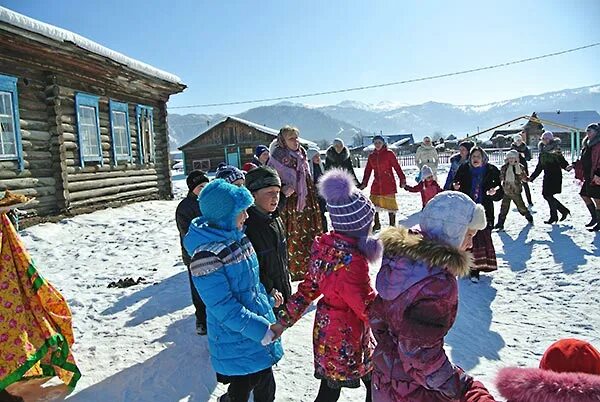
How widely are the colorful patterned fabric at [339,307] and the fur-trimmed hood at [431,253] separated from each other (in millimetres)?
496

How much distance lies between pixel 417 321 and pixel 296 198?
3.76 metres

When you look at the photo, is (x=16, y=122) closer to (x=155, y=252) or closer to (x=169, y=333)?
(x=155, y=252)

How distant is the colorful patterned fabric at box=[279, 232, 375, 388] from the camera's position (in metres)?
2.43

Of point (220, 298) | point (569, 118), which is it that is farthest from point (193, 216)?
point (569, 118)

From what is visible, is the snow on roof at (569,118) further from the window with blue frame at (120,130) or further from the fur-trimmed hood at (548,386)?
the fur-trimmed hood at (548,386)

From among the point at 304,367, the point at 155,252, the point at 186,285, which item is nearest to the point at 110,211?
the point at 155,252

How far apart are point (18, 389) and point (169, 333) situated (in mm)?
1378

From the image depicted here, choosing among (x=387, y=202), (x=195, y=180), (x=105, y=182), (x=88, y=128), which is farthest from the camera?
(x=105, y=182)

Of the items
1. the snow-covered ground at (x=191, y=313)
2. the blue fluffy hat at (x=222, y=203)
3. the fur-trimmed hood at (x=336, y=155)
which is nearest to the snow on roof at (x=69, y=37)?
the snow-covered ground at (x=191, y=313)

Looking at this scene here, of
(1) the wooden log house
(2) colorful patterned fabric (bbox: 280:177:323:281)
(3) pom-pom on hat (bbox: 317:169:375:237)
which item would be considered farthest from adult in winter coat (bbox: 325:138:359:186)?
(1) the wooden log house

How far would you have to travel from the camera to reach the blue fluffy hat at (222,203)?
235cm

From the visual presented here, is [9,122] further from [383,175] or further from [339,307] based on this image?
[339,307]

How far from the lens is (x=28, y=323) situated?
3.21m

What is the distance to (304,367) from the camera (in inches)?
146
